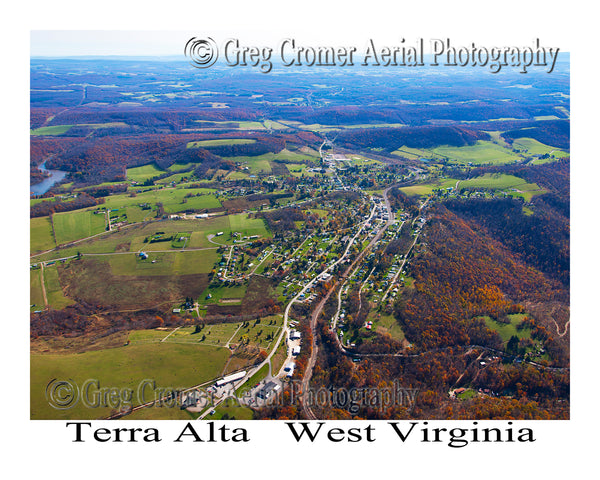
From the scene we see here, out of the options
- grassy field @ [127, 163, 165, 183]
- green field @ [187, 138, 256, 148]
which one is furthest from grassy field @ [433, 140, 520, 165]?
grassy field @ [127, 163, 165, 183]

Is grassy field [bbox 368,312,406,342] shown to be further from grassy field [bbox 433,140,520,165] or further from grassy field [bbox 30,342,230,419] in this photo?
grassy field [bbox 433,140,520,165]

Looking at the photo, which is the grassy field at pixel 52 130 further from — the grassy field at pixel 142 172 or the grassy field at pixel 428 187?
the grassy field at pixel 428 187

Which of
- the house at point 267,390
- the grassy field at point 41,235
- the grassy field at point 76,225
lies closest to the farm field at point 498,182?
the house at point 267,390

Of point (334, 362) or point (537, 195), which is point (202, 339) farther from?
point (537, 195)

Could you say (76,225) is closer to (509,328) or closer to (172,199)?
(172,199)

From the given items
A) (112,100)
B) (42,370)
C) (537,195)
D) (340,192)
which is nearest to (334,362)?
(42,370)
